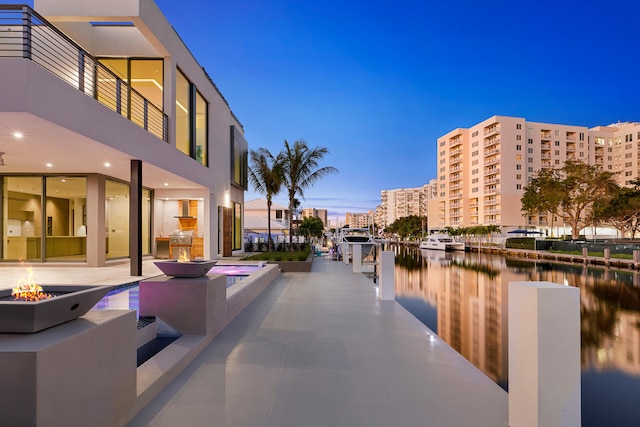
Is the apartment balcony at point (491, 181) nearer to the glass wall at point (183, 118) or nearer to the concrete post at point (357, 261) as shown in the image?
the concrete post at point (357, 261)

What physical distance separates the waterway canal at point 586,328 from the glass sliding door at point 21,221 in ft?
43.8

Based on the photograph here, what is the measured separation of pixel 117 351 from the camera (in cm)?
275

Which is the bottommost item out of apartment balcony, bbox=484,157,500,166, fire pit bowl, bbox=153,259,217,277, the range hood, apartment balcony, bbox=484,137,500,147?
fire pit bowl, bbox=153,259,217,277

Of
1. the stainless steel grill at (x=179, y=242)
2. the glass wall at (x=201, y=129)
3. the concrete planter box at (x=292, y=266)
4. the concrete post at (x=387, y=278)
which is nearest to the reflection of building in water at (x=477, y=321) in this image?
the concrete post at (x=387, y=278)

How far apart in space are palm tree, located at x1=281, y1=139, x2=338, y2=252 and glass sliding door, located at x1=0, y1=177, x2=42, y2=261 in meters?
Result: 12.0

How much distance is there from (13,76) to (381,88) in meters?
107

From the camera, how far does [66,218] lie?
12273 millimetres

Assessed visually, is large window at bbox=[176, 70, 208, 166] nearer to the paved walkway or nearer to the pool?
the pool

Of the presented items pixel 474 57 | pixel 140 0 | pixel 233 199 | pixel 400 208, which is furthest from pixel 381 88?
pixel 140 0

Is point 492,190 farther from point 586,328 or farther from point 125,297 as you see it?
point 125,297

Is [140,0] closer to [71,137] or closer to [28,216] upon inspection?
[71,137]

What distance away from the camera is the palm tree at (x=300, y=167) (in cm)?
2105

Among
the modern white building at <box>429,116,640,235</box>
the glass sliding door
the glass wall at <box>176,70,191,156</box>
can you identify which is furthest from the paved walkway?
the modern white building at <box>429,116,640,235</box>

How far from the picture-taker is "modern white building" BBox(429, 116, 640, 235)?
216 ft
